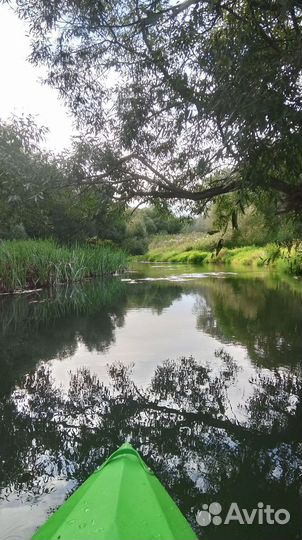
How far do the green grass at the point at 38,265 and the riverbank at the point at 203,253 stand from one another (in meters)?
6.34

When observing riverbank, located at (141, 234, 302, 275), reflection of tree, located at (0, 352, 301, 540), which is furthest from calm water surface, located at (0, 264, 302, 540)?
riverbank, located at (141, 234, 302, 275)

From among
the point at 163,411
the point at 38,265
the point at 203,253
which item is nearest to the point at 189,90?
the point at 163,411

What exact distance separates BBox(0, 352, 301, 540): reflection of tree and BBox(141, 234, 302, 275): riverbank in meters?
13.9

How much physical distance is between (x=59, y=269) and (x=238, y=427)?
495 inches

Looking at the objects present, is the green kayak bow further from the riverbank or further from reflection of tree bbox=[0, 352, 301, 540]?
the riverbank

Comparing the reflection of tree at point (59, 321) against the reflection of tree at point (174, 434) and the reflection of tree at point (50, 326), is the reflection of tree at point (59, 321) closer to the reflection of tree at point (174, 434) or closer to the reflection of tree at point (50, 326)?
the reflection of tree at point (50, 326)

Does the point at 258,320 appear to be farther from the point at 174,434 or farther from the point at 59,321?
the point at 174,434

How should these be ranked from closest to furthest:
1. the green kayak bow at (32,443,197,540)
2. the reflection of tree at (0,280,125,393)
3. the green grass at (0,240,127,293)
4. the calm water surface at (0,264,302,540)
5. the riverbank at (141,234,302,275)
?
the green kayak bow at (32,443,197,540) < the calm water surface at (0,264,302,540) < the reflection of tree at (0,280,125,393) < the green grass at (0,240,127,293) < the riverbank at (141,234,302,275)

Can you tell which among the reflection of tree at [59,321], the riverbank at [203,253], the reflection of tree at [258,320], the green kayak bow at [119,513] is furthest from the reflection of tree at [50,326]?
the riverbank at [203,253]

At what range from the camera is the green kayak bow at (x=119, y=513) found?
1323 mm

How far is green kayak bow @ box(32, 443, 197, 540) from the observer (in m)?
1.32

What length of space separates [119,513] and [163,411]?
1987mm

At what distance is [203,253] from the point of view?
106 feet

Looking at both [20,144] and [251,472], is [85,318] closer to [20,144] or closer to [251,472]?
[20,144]
